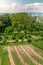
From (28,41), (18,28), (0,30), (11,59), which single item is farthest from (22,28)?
(11,59)

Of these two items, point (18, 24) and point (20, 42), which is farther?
point (18, 24)

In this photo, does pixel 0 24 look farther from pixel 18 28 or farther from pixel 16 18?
pixel 16 18

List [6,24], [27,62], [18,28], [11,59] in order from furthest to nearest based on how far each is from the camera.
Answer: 1. [6,24]
2. [18,28]
3. [11,59]
4. [27,62]

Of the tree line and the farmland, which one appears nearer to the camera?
the farmland

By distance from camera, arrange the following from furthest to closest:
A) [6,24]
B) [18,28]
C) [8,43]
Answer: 1. [6,24]
2. [18,28]
3. [8,43]

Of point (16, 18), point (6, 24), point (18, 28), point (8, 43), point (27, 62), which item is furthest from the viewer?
point (16, 18)

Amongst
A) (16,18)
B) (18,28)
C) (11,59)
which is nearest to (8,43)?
(11,59)

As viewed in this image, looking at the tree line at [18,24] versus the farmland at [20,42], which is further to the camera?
the tree line at [18,24]

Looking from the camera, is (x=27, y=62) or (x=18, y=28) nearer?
(x=27, y=62)

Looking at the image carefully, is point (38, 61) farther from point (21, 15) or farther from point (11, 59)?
point (21, 15)
